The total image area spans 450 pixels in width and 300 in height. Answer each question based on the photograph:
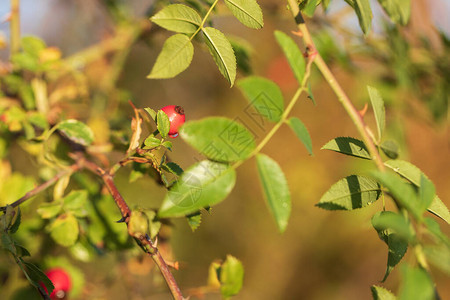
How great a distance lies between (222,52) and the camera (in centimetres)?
61

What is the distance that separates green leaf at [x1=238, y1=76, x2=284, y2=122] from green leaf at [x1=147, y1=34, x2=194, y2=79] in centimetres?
15

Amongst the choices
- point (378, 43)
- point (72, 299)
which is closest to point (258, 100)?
point (72, 299)

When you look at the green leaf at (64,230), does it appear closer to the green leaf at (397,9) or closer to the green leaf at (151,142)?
the green leaf at (151,142)

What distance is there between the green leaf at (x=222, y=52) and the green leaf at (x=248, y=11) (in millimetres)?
44

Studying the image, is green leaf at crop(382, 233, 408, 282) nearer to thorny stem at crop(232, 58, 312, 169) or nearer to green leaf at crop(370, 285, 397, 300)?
green leaf at crop(370, 285, 397, 300)

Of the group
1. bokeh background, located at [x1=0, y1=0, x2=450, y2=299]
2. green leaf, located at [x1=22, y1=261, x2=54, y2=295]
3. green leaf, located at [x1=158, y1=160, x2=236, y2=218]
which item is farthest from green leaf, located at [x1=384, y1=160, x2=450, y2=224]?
bokeh background, located at [x1=0, y1=0, x2=450, y2=299]

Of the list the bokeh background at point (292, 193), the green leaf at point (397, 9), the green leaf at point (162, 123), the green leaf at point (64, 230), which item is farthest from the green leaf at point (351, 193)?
the bokeh background at point (292, 193)

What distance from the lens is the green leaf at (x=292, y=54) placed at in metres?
0.53

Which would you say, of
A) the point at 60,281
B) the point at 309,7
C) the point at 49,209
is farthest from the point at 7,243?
the point at 309,7

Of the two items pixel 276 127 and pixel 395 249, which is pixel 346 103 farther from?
pixel 395 249

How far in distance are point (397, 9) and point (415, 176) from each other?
384 mm

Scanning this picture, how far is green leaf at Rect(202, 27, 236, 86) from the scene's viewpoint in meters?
0.60

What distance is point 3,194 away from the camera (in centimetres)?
96

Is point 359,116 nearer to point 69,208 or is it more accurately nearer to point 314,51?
point 314,51
